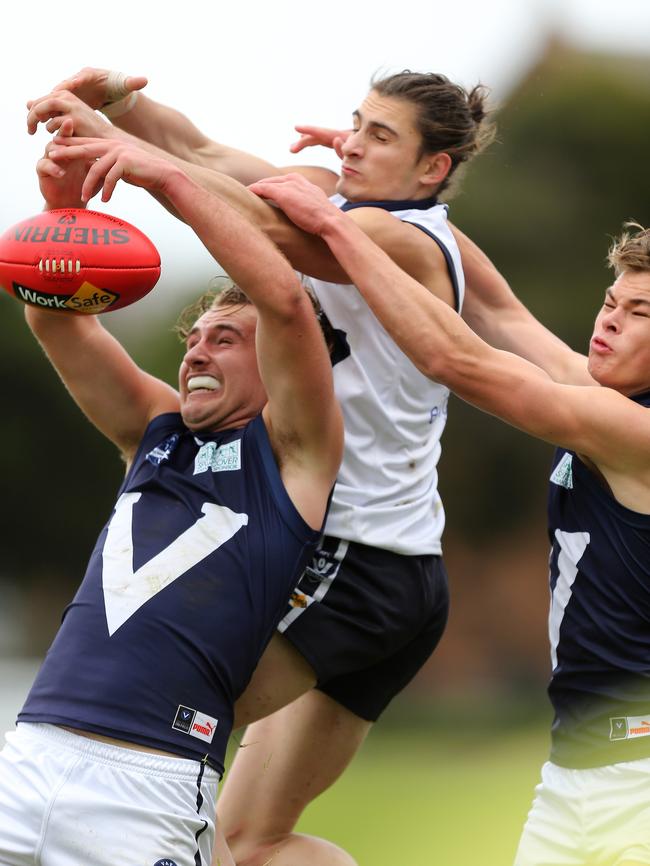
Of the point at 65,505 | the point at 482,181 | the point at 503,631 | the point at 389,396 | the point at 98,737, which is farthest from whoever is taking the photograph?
the point at 503,631

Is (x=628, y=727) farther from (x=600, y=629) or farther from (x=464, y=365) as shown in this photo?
(x=464, y=365)

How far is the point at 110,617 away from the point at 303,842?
137cm

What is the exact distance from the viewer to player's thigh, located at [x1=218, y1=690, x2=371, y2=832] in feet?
16.0

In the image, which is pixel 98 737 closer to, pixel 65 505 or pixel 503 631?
pixel 65 505

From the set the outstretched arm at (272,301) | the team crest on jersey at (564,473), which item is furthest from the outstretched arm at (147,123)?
the team crest on jersey at (564,473)

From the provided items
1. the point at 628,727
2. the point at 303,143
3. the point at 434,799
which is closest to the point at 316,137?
the point at 303,143

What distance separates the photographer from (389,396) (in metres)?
4.69

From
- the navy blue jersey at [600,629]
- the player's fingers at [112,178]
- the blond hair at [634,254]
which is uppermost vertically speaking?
the blond hair at [634,254]

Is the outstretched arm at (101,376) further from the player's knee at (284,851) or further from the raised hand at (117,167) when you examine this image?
the player's knee at (284,851)

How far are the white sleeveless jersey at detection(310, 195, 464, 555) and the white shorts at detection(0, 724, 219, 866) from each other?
108 centimetres

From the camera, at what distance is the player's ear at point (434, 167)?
484 centimetres

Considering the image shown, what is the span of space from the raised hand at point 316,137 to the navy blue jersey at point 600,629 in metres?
1.87

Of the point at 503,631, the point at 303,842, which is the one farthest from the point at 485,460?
the point at 303,842

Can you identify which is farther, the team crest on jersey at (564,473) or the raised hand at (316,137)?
the raised hand at (316,137)
